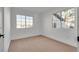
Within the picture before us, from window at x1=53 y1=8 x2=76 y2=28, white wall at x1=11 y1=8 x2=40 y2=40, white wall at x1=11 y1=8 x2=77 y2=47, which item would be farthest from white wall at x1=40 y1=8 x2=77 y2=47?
→ white wall at x1=11 y1=8 x2=40 y2=40

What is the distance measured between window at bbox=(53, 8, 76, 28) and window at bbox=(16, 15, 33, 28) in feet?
4.76

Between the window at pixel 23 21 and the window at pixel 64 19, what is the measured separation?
1.45 meters

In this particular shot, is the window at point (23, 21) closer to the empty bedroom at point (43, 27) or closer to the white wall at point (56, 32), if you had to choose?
the empty bedroom at point (43, 27)

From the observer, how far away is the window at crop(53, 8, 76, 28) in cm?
306

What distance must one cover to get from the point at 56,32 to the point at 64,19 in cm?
79

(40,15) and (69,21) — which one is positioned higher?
(40,15)

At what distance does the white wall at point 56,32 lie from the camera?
3.01 metres

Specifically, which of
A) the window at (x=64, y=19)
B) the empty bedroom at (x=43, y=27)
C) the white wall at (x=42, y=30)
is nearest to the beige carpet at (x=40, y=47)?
the empty bedroom at (x=43, y=27)
